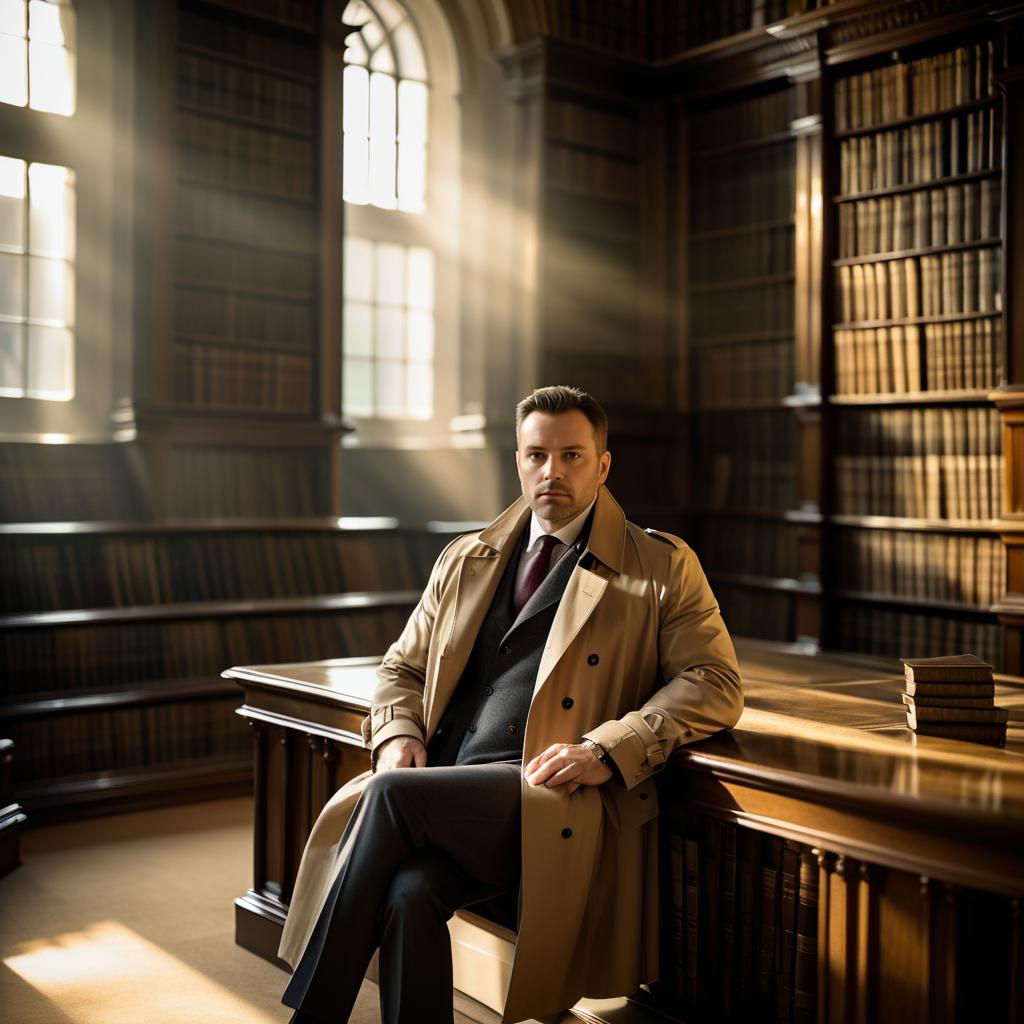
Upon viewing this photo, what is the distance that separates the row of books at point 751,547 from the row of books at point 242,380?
2234 millimetres

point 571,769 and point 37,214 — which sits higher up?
point 37,214

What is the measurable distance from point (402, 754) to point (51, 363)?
379 centimetres

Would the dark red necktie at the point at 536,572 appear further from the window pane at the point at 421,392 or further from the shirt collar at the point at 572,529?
the window pane at the point at 421,392

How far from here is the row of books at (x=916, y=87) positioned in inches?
199

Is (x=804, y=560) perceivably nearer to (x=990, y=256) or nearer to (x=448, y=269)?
(x=990, y=256)

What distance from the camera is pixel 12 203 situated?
17.5ft

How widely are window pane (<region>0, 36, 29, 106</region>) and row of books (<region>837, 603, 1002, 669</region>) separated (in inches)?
173

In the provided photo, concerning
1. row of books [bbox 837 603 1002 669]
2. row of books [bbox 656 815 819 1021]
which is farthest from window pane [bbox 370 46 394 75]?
row of books [bbox 656 815 819 1021]

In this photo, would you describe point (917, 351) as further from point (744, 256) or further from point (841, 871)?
point (841, 871)

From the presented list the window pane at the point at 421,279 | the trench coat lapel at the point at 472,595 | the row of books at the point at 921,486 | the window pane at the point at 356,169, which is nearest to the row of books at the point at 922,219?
the row of books at the point at 921,486

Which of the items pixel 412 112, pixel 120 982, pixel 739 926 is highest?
pixel 412 112

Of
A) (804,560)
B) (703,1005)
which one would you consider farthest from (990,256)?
(703,1005)

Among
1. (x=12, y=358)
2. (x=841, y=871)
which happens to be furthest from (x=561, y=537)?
(x=12, y=358)


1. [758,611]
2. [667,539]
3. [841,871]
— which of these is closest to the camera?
[841,871]
